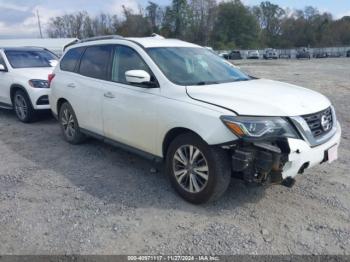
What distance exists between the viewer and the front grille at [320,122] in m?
3.64

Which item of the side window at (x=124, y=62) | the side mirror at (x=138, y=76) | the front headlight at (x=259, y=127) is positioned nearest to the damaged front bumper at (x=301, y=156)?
the front headlight at (x=259, y=127)

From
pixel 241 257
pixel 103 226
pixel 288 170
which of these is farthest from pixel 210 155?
pixel 103 226

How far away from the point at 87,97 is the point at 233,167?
278 cm

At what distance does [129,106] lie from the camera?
449 centimetres

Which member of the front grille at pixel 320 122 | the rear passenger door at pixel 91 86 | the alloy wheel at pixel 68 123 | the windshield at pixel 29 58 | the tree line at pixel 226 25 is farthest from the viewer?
the tree line at pixel 226 25

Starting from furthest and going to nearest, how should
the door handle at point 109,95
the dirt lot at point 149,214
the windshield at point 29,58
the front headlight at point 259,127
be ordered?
1. the windshield at point 29,58
2. the door handle at point 109,95
3. the front headlight at point 259,127
4. the dirt lot at point 149,214

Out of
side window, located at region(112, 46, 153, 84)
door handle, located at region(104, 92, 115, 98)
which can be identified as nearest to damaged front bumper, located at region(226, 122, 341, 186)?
side window, located at region(112, 46, 153, 84)

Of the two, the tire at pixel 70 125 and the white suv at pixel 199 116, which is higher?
the white suv at pixel 199 116

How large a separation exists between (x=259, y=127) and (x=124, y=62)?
224 cm

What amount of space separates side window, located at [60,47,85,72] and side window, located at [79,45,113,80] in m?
0.21

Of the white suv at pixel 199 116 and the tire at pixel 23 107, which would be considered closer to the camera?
the white suv at pixel 199 116

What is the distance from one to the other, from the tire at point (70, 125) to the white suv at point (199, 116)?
485mm

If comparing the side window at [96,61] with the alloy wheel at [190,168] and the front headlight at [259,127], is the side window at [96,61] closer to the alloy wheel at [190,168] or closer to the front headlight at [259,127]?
the alloy wheel at [190,168]

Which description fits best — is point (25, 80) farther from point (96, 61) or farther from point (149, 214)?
point (149, 214)
